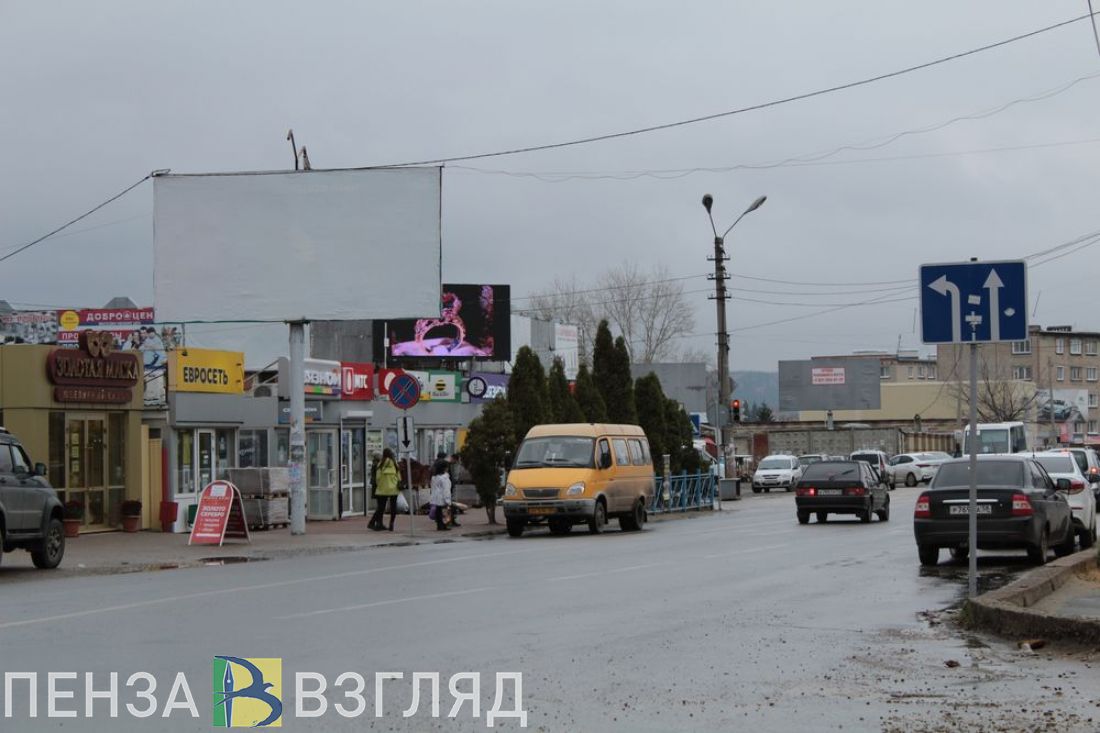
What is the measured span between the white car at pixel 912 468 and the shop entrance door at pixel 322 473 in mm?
41161

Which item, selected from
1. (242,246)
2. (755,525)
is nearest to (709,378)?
(755,525)

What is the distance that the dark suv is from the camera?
2077 centimetres

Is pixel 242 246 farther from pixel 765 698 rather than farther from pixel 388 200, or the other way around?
pixel 765 698

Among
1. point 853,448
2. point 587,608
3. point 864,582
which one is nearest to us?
point 587,608

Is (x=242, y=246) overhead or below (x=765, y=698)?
overhead

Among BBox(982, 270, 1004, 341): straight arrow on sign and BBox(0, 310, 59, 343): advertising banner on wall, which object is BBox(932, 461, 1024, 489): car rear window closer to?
BBox(982, 270, 1004, 341): straight arrow on sign

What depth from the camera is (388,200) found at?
31.4 meters

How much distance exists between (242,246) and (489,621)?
1925cm

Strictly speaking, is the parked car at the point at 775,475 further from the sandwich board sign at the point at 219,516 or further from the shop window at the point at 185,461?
the sandwich board sign at the point at 219,516

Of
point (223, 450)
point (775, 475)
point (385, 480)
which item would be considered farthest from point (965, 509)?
point (775, 475)

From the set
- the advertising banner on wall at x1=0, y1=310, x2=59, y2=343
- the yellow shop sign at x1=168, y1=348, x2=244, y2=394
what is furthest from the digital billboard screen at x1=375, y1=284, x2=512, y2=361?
the yellow shop sign at x1=168, y1=348, x2=244, y2=394

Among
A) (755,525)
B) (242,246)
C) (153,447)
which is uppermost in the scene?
(242,246)

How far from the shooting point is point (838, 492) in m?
34.9

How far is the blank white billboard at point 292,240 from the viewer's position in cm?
3120
